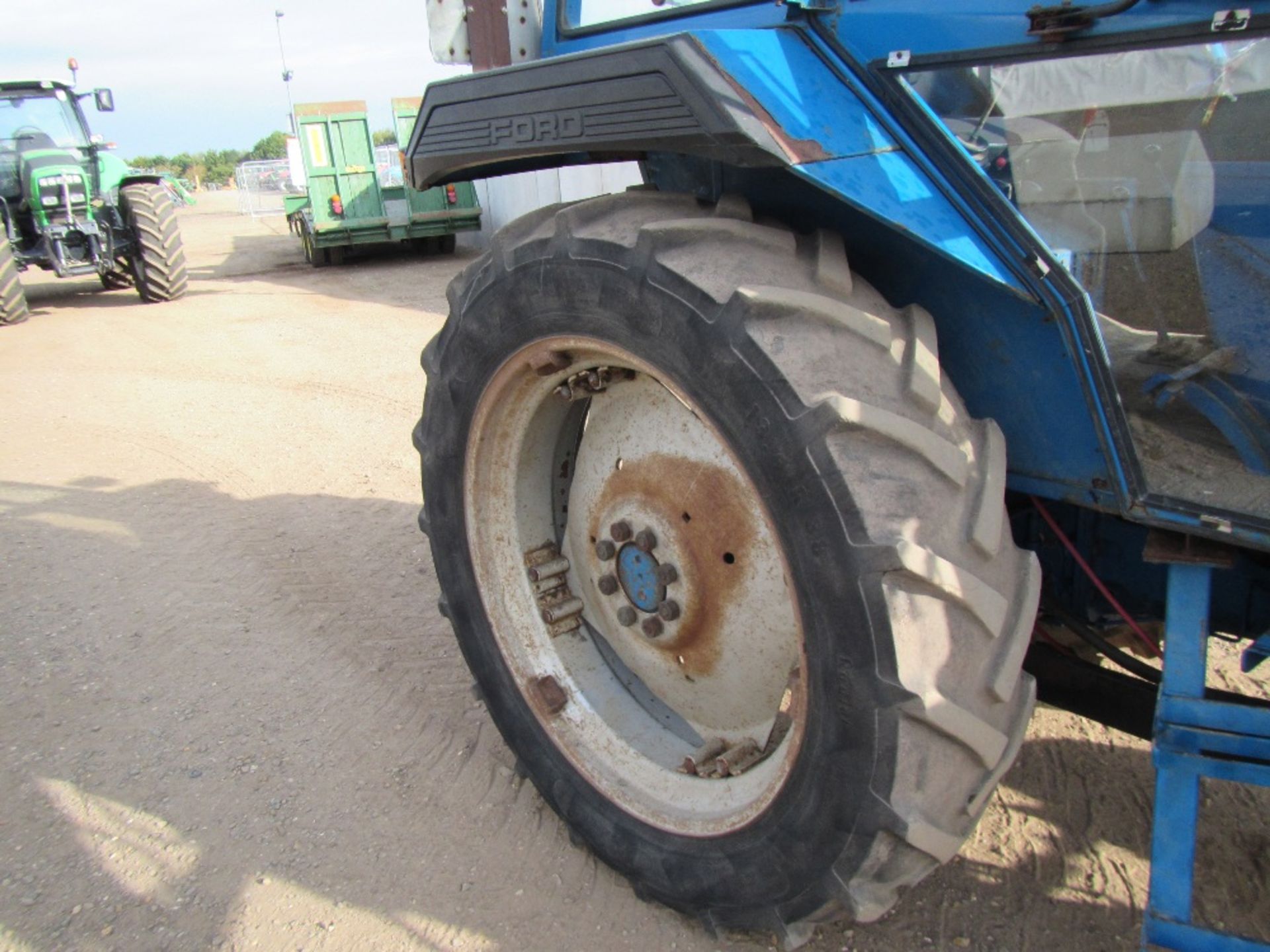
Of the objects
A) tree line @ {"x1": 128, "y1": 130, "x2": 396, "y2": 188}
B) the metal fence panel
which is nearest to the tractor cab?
the metal fence panel

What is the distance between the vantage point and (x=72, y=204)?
10266 mm

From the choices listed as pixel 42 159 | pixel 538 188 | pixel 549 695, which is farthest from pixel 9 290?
pixel 549 695

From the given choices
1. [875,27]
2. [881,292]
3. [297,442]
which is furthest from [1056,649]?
[297,442]

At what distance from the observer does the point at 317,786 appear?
8.57 feet

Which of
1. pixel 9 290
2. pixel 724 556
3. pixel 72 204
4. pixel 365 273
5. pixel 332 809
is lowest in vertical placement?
pixel 332 809

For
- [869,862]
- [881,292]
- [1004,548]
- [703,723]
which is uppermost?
[881,292]

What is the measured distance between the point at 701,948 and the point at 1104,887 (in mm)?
907

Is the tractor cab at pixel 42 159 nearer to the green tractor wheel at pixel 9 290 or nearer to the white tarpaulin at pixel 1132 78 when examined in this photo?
the green tractor wheel at pixel 9 290

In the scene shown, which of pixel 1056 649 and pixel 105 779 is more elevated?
pixel 1056 649

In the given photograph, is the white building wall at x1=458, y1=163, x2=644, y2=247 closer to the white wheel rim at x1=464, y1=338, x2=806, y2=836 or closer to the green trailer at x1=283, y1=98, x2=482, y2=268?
the green trailer at x1=283, y1=98, x2=482, y2=268

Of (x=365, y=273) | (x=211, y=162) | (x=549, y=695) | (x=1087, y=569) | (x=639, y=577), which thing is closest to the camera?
(x=1087, y=569)

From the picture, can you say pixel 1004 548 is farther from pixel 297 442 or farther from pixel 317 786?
pixel 297 442

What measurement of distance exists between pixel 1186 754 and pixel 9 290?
10.9 m

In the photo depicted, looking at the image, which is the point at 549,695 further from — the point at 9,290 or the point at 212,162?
the point at 212,162
